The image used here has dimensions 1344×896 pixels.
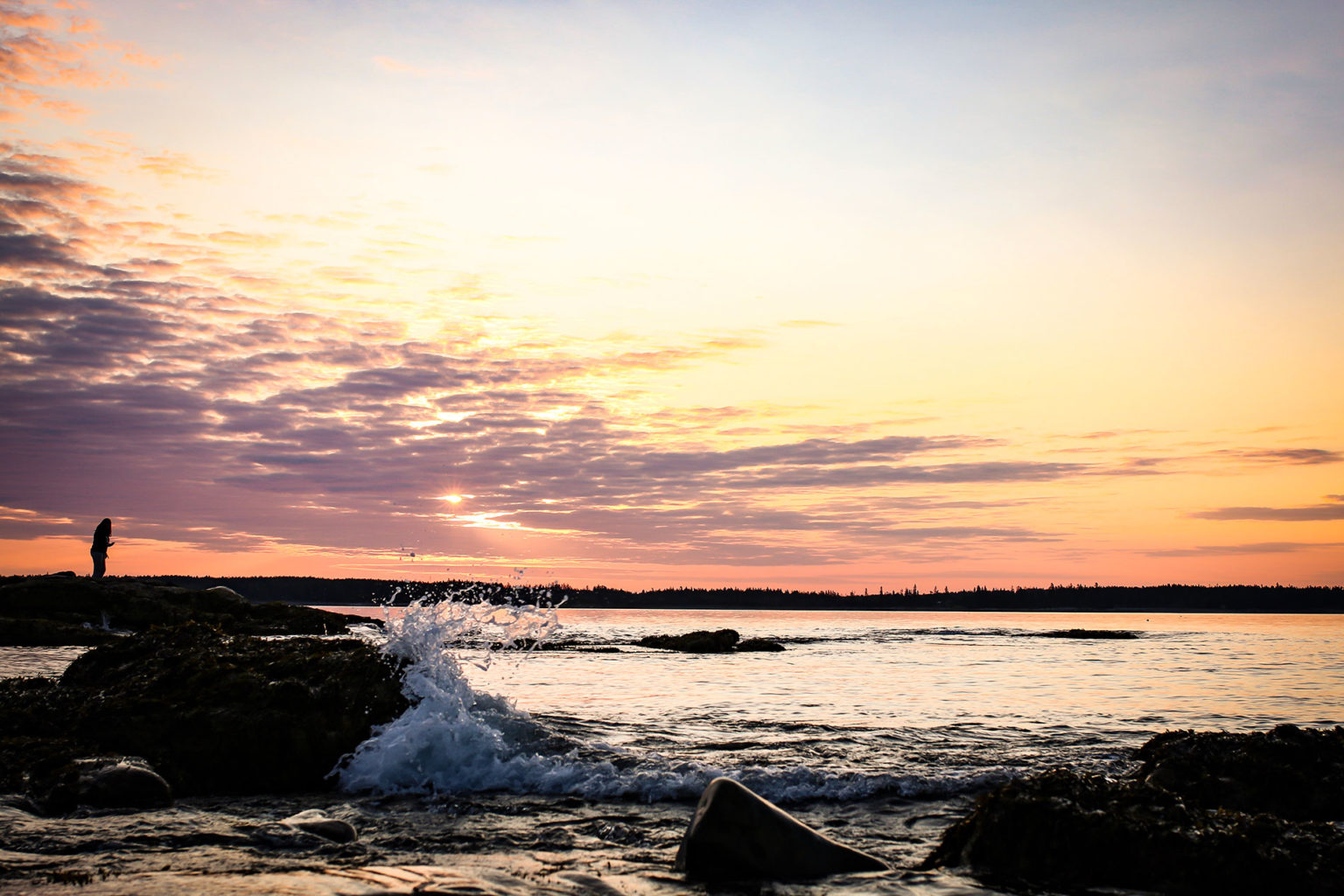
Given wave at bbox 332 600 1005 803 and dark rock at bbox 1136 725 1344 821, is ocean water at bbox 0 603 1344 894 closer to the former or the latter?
wave at bbox 332 600 1005 803

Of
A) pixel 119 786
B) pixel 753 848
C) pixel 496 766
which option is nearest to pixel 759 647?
pixel 496 766

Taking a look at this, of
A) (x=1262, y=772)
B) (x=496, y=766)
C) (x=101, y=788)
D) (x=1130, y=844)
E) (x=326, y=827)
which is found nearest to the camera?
(x=1130, y=844)

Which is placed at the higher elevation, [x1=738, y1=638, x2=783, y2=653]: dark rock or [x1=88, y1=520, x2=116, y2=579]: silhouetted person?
[x1=88, y1=520, x2=116, y2=579]: silhouetted person

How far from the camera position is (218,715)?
9.16m

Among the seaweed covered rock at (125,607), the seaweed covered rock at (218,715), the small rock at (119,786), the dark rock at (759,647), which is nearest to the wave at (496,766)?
the seaweed covered rock at (218,715)

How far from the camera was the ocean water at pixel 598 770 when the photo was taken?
5.80 meters

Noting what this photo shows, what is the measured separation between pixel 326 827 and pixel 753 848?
10.9 ft

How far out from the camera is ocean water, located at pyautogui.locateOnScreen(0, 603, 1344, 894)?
19.0ft

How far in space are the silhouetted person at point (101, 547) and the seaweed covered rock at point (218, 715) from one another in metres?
25.8

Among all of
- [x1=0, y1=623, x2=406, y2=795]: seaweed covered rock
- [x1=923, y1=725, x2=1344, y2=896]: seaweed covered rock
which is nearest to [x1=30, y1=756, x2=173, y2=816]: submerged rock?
[x1=0, y1=623, x2=406, y2=795]: seaweed covered rock

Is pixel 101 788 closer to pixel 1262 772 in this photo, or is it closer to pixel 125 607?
pixel 1262 772

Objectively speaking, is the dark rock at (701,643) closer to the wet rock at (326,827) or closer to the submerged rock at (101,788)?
the submerged rock at (101,788)

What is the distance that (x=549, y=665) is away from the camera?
1043 inches

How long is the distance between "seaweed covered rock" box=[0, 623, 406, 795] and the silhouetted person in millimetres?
25772
